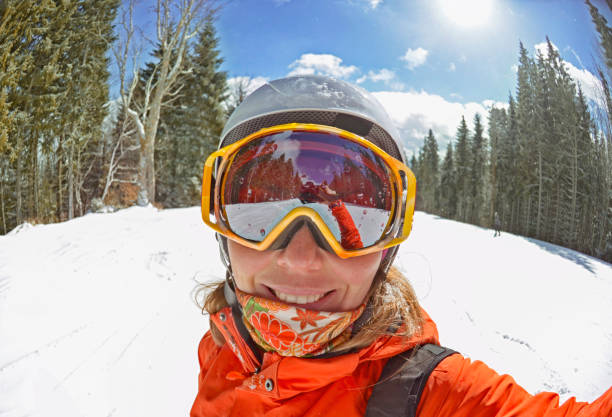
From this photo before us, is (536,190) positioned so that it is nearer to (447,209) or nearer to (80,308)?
(80,308)

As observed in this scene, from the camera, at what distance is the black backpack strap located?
0.89 m

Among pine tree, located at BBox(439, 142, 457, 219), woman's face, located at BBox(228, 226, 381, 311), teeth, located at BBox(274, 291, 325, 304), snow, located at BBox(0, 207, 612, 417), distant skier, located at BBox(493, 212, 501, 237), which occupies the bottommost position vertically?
snow, located at BBox(0, 207, 612, 417)

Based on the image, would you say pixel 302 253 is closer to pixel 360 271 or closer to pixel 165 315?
pixel 360 271

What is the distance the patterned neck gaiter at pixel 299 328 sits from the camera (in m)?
0.97

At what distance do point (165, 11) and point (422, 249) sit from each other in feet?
32.5

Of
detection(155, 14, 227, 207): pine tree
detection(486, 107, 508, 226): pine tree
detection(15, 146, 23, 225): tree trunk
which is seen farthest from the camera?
detection(155, 14, 227, 207): pine tree

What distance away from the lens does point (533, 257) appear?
1264mm

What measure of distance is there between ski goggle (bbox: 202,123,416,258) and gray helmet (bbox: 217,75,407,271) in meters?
0.11

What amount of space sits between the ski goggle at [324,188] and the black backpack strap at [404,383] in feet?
1.50

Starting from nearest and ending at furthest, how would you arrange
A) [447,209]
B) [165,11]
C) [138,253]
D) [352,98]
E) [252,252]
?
[252,252] → [352,98] → [138,253] → [165,11] → [447,209]

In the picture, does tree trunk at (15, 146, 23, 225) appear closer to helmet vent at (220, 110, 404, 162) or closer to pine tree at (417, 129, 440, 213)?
helmet vent at (220, 110, 404, 162)

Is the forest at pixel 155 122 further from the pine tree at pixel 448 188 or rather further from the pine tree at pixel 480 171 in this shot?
the pine tree at pixel 448 188

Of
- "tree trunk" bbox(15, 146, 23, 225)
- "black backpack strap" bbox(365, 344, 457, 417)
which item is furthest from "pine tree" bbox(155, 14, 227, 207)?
"black backpack strap" bbox(365, 344, 457, 417)

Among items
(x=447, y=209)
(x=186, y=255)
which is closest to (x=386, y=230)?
(x=186, y=255)
